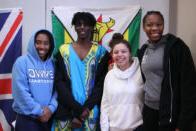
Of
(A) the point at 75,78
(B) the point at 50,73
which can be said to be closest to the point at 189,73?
(A) the point at 75,78

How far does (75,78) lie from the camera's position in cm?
283

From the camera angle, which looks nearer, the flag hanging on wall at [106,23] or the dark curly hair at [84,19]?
the dark curly hair at [84,19]

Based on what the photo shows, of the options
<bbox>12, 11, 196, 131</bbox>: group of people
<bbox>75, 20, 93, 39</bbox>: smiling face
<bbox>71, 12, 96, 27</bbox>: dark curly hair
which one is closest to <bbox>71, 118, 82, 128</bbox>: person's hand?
<bbox>12, 11, 196, 131</bbox>: group of people

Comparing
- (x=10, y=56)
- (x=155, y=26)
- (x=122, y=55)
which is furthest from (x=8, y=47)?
(x=155, y=26)

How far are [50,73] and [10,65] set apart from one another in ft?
2.74

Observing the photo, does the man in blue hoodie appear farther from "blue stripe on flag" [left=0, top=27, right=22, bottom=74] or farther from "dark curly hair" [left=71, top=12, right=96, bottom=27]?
"blue stripe on flag" [left=0, top=27, right=22, bottom=74]

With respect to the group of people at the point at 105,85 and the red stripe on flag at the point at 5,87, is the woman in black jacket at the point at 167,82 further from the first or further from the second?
the red stripe on flag at the point at 5,87

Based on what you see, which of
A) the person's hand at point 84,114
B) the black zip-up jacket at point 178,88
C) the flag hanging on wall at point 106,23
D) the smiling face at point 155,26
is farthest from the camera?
the flag hanging on wall at point 106,23

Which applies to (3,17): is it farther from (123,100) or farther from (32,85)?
(123,100)

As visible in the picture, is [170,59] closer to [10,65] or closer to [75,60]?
[75,60]

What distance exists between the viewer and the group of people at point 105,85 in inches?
91.6

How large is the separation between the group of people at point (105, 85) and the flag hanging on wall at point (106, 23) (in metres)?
0.59

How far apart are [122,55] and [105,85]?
29 cm

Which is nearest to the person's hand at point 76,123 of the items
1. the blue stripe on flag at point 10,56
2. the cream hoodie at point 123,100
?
the cream hoodie at point 123,100
